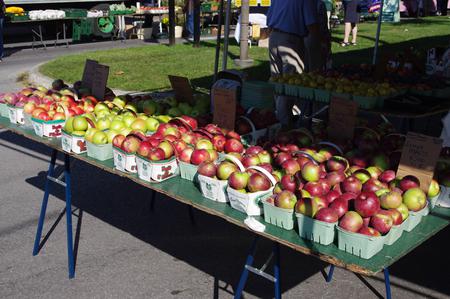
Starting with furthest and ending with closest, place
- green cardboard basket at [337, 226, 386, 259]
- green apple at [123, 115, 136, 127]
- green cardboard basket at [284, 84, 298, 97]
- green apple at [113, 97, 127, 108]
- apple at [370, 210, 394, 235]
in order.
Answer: green cardboard basket at [284, 84, 298, 97]
green apple at [113, 97, 127, 108]
green apple at [123, 115, 136, 127]
apple at [370, 210, 394, 235]
green cardboard basket at [337, 226, 386, 259]

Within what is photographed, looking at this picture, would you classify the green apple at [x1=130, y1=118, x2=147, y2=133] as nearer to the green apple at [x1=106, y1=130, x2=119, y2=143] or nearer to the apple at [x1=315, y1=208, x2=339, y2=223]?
the green apple at [x1=106, y1=130, x2=119, y2=143]

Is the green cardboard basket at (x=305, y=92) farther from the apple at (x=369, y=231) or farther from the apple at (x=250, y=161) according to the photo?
the apple at (x=369, y=231)

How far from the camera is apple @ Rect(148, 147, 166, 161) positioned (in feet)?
9.73

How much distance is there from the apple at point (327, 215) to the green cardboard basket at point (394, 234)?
233 mm

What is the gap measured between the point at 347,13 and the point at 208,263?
13349 mm

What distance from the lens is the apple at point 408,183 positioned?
8.49 ft

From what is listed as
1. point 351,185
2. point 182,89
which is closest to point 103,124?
point 182,89

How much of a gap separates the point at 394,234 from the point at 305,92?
10.6 feet

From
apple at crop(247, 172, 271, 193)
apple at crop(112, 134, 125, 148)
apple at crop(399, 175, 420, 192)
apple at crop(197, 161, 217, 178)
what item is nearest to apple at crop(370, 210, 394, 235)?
apple at crop(399, 175, 420, 192)

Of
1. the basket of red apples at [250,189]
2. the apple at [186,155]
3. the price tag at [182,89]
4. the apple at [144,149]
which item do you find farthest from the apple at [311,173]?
the price tag at [182,89]

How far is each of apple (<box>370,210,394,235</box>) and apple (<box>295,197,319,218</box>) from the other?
0.26 metres

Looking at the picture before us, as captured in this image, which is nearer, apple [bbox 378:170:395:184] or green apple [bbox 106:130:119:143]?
apple [bbox 378:170:395:184]

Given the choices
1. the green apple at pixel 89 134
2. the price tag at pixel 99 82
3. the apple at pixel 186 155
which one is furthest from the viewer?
the price tag at pixel 99 82

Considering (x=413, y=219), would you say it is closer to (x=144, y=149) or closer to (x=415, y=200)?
(x=415, y=200)
